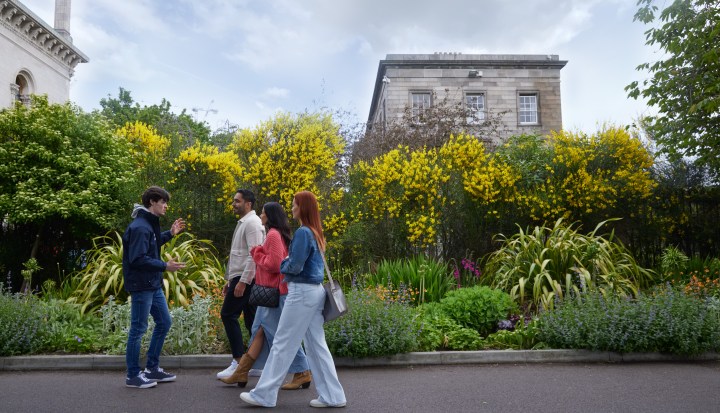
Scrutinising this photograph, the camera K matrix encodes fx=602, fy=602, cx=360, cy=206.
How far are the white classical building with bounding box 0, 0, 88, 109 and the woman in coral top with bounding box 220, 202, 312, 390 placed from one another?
21.2 metres

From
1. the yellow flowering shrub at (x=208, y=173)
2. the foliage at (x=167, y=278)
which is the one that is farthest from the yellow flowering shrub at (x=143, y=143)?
the foliage at (x=167, y=278)

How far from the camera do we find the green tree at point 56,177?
12.0 m

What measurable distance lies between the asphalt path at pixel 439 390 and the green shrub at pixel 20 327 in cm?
39

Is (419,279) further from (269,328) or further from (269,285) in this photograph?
(269,285)

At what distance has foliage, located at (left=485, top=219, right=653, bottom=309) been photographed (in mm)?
9086

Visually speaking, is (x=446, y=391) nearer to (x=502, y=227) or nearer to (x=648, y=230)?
(x=502, y=227)

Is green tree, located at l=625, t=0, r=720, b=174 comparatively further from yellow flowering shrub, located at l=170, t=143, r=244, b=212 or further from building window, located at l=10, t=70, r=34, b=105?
building window, located at l=10, t=70, r=34, b=105

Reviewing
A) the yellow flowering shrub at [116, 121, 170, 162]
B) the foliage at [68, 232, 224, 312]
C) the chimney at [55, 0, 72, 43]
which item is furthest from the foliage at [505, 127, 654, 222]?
the chimney at [55, 0, 72, 43]

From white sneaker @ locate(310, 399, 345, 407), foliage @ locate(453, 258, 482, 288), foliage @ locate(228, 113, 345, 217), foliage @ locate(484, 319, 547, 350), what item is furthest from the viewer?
foliage @ locate(228, 113, 345, 217)

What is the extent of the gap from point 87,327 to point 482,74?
1136 inches

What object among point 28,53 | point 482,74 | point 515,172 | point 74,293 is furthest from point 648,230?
point 28,53

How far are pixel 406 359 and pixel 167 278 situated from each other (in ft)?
13.2

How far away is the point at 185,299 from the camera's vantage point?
8727 mm

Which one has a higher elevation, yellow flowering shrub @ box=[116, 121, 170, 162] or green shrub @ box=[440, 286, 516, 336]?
yellow flowering shrub @ box=[116, 121, 170, 162]
